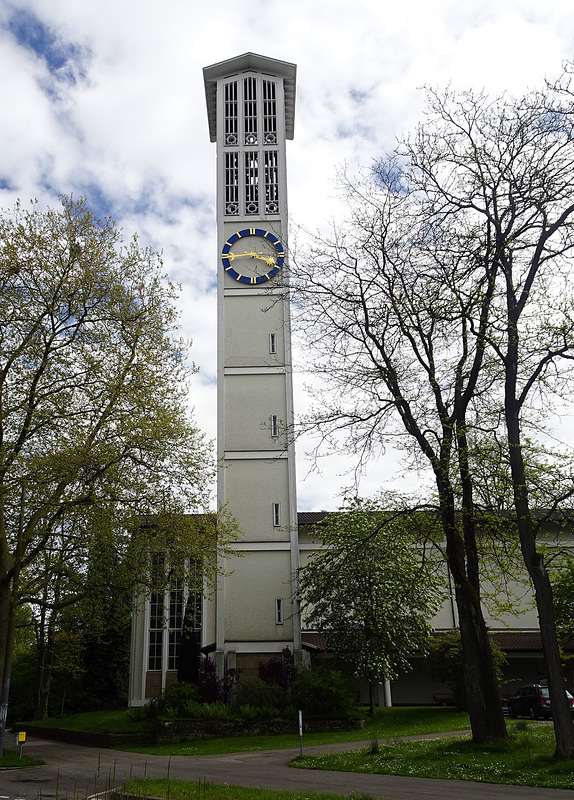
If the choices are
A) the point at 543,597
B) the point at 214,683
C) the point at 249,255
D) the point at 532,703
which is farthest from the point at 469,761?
the point at 249,255

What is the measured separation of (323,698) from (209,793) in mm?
16478

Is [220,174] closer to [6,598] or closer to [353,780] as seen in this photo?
[6,598]

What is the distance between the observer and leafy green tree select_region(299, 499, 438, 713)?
91.6 feet

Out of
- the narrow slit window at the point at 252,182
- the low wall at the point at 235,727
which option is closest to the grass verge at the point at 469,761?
the low wall at the point at 235,727

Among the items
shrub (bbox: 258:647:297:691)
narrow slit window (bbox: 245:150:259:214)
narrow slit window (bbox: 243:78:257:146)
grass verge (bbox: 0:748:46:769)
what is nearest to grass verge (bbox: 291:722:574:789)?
grass verge (bbox: 0:748:46:769)

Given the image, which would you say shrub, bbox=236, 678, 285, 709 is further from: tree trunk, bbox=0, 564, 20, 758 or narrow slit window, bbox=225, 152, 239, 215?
narrow slit window, bbox=225, 152, 239, 215

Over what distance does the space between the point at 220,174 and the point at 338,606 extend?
21355 millimetres

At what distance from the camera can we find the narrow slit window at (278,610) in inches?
1166

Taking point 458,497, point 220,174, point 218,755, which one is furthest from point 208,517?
point 220,174

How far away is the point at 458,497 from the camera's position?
16844 millimetres

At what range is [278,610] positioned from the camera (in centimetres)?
2980

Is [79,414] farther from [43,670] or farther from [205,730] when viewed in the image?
[43,670]

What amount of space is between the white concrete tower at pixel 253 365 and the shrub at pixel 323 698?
3.01 m

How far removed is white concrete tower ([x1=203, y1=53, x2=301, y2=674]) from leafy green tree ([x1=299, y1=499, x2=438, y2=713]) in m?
1.46
